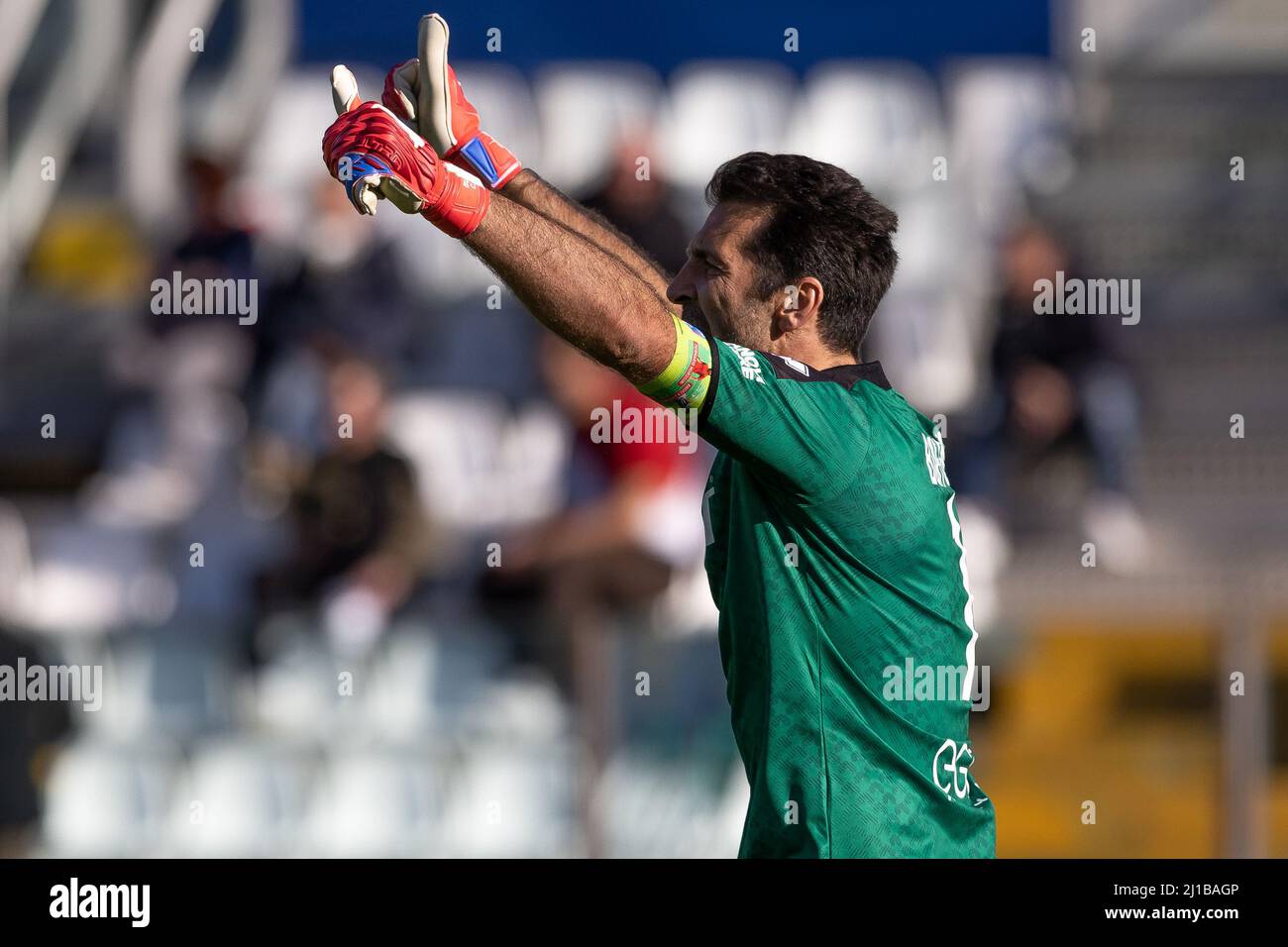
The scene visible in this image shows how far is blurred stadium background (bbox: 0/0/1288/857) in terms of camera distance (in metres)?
6.21

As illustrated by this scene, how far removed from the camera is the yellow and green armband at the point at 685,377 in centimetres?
266

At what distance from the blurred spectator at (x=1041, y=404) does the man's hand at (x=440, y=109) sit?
14.6 feet

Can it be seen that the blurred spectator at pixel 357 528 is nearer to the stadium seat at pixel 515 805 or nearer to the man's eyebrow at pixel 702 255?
the stadium seat at pixel 515 805

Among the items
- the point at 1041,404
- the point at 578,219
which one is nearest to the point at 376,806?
the point at 1041,404

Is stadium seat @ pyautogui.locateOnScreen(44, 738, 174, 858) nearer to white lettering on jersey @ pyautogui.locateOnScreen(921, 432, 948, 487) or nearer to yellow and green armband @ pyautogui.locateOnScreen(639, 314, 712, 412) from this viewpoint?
white lettering on jersey @ pyautogui.locateOnScreen(921, 432, 948, 487)

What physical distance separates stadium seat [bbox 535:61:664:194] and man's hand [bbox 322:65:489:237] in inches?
244

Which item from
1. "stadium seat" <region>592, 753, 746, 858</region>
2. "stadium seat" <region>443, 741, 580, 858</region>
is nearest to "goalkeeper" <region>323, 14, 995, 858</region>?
"stadium seat" <region>592, 753, 746, 858</region>

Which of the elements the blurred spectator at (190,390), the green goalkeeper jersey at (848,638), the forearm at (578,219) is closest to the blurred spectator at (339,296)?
the blurred spectator at (190,390)

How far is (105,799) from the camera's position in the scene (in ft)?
22.2

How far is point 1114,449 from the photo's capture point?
25.4 ft

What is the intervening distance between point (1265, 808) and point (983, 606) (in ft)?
3.98

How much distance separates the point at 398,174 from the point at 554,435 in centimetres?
533
